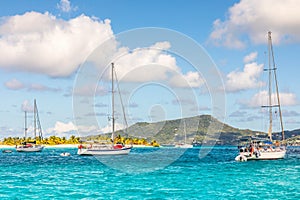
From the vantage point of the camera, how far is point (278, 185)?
47188 millimetres

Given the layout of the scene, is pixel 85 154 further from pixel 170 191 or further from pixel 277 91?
pixel 170 191

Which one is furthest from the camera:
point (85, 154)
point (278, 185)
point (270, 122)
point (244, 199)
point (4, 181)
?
point (85, 154)

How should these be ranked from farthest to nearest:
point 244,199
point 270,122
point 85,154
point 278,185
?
point 85,154 < point 270,122 < point 278,185 < point 244,199

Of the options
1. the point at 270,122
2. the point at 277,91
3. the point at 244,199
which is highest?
the point at 277,91

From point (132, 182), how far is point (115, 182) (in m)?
2.20

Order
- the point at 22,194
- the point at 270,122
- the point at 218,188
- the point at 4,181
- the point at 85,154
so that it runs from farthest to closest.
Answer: the point at 85,154 → the point at 270,122 → the point at 4,181 → the point at 218,188 → the point at 22,194

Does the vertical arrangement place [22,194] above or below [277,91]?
below

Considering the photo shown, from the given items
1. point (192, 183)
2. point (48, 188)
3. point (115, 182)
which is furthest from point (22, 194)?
point (192, 183)

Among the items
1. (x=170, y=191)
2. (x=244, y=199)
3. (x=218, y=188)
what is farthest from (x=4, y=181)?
(x=244, y=199)

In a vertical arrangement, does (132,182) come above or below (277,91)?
below

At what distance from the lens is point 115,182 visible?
50.1 m

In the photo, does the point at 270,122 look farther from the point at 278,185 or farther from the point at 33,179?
the point at 33,179

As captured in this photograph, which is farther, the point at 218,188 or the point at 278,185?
the point at 278,185

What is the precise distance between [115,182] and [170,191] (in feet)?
34.0
